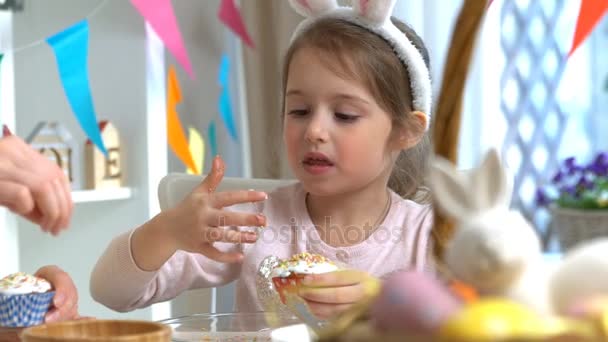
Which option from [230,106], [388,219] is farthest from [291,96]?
[230,106]

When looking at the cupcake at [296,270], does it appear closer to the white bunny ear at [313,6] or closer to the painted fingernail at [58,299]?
the painted fingernail at [58,299]

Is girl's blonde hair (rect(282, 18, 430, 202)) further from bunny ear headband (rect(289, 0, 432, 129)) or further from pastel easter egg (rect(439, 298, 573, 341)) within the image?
pastel easter egg (rect(439, 298, 573, 341))

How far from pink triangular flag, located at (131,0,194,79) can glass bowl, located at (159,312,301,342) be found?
3.81ft

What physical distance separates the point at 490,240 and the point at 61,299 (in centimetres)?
52

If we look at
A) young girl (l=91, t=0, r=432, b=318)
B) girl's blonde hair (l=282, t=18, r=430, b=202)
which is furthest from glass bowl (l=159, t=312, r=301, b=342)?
girl's blonde hair (l=282, t=18, r=430, b=202)

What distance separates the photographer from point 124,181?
2.00 meters

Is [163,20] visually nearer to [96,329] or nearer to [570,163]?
[570,163]

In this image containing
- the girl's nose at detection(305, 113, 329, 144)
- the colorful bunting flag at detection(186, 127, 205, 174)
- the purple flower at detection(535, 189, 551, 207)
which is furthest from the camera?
the purple flower at detection(535, 189, 551, 207)

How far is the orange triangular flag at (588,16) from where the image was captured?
131cm

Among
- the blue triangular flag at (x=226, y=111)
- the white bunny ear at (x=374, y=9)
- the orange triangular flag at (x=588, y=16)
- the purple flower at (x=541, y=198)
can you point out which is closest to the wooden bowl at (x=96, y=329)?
the white bunny ear at (x=374, y=9)

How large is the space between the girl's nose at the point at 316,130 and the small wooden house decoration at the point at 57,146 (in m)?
0.82

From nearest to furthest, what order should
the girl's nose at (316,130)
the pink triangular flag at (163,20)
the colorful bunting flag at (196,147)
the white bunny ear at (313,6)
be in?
the girl's nose at (316,130) < the white bunny ear at (313,6) < the pink triangular flag at (163,20) < the colorful bunting flag at (196,147)

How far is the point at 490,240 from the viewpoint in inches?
14.4

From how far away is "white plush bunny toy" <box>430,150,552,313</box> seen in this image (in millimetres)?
365
